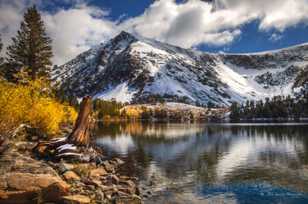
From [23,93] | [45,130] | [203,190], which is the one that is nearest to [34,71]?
[45,130]

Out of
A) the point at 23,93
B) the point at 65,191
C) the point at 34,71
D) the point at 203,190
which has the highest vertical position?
the point at 34,71

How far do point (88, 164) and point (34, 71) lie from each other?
50.9 meters

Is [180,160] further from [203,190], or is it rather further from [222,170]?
[203,190]

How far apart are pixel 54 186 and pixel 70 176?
942cm

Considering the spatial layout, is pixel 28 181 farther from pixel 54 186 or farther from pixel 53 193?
pixel 53 193

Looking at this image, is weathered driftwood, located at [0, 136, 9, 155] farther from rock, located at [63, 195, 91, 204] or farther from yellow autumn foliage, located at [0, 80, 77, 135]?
rock, located at [63, 195, 91, 204]

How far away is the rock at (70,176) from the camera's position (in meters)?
37.5

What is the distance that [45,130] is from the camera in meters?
65.8

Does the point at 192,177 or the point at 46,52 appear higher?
the point at 46,52

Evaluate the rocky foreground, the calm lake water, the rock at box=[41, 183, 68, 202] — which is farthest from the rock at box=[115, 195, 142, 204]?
the rock at box=[41, 183, 68, 202]

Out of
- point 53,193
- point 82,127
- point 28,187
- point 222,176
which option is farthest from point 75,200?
point 222,176

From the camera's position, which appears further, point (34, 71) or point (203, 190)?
point (34, 71)

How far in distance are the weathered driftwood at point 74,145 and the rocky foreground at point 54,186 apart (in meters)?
5.58

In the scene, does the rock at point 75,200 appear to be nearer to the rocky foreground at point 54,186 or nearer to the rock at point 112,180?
the rocky foreground at point 54,186
